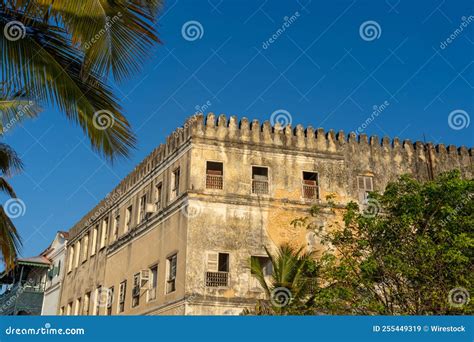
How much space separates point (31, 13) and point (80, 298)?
1068 inches

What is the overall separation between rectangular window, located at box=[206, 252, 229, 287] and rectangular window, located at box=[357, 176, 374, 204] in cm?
625

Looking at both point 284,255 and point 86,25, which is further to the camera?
point 284,255

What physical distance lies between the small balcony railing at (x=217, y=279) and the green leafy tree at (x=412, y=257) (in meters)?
6.46

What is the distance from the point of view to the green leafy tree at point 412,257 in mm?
13547

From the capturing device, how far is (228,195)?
22.9m

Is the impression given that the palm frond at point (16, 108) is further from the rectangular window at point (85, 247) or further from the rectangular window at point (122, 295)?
the rectangular window at point (85, 247)

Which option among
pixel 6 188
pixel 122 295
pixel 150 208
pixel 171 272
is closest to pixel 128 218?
pixel 150 208

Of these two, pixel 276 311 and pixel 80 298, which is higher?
pixel 80 298

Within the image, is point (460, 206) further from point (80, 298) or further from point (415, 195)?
point (80, 298)

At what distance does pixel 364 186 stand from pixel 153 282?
9443mm

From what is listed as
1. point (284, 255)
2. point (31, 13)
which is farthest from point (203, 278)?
point (31, 13)

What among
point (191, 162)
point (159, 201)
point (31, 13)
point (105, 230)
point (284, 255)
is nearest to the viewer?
point (31, 13)

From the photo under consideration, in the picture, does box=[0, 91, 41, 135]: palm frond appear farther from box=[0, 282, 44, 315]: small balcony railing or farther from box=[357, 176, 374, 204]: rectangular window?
box=[0, 282, 44, 315]: small balcony railing

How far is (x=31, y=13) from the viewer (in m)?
6.48
